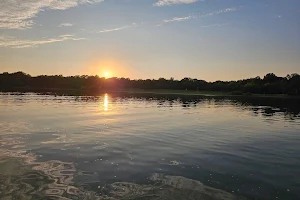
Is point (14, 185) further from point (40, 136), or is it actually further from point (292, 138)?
point (292, 138)

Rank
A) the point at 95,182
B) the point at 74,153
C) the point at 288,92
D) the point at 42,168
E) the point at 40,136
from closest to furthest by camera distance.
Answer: the point at 95,182 → the point at 42,168 → the point at 74,153 → the point at 40,136 → the point at 288,92

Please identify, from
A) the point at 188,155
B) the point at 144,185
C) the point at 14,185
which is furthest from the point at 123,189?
the point at 188,155

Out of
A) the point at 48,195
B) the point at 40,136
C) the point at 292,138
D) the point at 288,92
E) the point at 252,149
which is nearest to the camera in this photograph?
the point at 48,195

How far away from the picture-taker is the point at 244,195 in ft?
43.9

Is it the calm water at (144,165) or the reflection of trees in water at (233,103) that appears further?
the reflection of trees in water at (233,103)

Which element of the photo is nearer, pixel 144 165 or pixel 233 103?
pixel 144 165

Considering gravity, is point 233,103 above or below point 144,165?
below

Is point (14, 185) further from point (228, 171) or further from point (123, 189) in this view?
point (228, 171)

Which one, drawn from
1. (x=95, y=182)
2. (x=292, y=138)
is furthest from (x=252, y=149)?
(x=95, y=182)

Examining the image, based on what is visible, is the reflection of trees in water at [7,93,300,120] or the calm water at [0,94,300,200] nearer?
the calm water at [0,94,300,200]

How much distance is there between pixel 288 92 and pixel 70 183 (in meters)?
208

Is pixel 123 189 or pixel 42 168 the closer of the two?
pixel 123 189

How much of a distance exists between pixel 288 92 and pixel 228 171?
661 ft

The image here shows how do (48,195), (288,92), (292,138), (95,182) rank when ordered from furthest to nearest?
(288,92) → (292,138) → (95,182) → (48,195)
